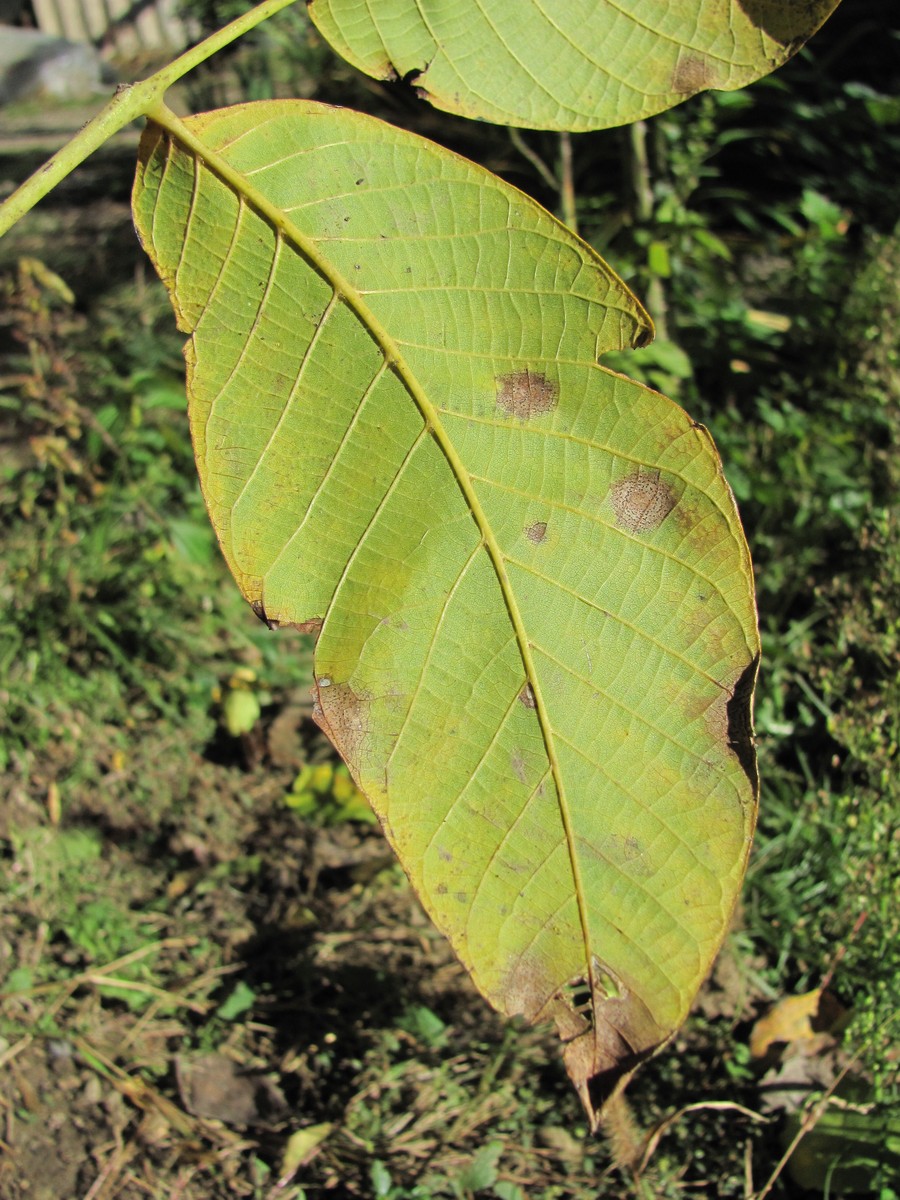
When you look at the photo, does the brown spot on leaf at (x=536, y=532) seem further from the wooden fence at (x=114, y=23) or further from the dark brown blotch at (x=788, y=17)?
the wooden fence at (x=114, y=23)

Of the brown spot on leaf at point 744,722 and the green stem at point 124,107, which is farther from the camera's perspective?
the brown spot on leaf at point 744,722

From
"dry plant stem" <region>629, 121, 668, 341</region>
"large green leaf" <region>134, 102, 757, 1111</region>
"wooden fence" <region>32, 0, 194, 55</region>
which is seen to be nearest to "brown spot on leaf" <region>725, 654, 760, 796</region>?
"large green leaf" <region>134, 102, 757, 1111</region>

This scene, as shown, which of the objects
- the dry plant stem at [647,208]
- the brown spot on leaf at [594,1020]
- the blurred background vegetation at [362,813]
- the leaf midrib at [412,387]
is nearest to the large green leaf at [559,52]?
the leaf midrib at [412,387]

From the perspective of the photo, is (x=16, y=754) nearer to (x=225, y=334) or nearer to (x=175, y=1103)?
(x=175, y=1103)

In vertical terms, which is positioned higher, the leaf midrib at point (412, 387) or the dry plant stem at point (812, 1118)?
the leaf midrib at point (412, 387)

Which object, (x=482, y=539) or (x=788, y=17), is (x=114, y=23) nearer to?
(x=788, y=17)

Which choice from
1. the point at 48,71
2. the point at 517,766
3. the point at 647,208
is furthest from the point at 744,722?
the point at 48,71

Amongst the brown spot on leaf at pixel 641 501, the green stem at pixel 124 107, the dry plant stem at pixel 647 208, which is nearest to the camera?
the green stem at pixel 124 107
